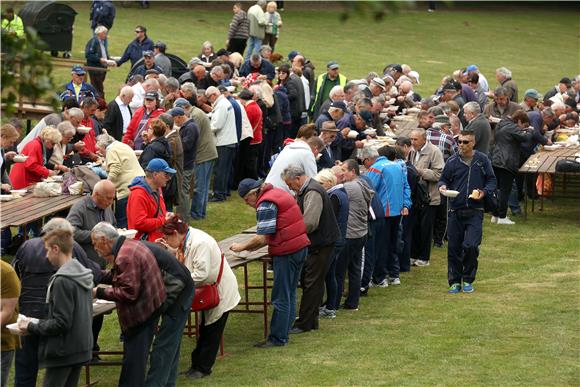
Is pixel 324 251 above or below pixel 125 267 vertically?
below

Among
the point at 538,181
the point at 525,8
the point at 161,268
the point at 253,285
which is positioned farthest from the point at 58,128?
the point at 525,8

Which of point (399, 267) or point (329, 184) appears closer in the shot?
point (329, 184)

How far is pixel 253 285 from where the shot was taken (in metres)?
15.5

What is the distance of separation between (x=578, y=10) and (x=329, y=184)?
4079 centimetres

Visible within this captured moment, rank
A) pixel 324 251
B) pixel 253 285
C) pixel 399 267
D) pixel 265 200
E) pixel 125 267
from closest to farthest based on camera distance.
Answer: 1. pixel 125 267
2. pixel 265 200
3. pixel 324 251
4. pixel 253 285
5. pixel 399 267

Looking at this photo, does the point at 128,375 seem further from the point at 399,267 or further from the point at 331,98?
the point at 331,98

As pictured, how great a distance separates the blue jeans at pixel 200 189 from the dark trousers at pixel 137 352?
789 centimetres

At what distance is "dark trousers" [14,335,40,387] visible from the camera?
10.3 m

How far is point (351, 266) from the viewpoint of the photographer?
1452 cm

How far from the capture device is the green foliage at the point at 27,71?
6141mm

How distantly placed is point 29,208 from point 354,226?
3758mm

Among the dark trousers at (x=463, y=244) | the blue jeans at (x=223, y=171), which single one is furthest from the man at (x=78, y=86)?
the dark trousers at (x=463, y=244)

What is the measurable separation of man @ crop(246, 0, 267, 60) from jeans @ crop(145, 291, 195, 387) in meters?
20.8

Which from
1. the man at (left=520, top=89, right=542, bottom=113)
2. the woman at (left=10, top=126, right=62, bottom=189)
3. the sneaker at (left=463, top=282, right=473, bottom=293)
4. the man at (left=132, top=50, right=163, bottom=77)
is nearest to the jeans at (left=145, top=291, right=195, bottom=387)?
the woman at (left=10, top=126, right=62, bottom=189)
